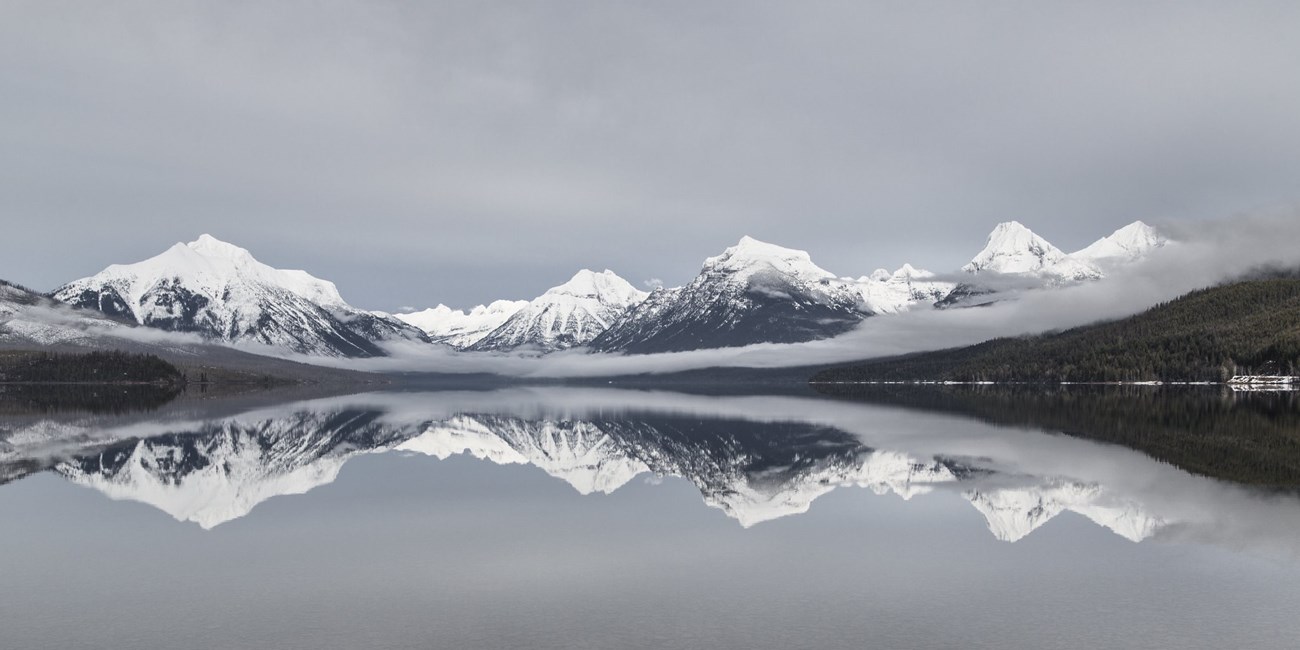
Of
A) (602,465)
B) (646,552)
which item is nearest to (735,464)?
(602,465)

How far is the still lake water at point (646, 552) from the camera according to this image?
23766 millimetres

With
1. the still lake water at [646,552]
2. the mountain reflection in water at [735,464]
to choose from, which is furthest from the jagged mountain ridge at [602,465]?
the still lake water at [646,552]

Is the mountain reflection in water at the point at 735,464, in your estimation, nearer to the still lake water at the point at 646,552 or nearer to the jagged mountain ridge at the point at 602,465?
the jagged mountain ridge at the point at 602,465

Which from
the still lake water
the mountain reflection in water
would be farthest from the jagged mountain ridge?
the still lake water

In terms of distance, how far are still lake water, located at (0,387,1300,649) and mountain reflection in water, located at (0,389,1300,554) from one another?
438 millimetres

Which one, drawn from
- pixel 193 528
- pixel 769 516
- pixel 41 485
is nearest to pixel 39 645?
pixel 193 528

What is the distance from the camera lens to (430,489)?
2124 inches

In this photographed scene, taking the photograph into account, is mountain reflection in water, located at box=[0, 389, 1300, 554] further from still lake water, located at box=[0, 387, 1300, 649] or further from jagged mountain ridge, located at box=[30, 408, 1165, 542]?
still lake water, located at box=[0, 387, 1300, 649]

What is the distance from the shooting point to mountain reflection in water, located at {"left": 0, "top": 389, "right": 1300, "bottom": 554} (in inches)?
1671

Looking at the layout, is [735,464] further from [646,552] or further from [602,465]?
[646,552]

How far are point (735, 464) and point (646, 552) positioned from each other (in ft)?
107

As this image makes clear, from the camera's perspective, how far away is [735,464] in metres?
66.2

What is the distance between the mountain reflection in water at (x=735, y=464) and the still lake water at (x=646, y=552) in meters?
0.44

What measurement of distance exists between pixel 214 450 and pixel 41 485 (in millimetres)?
23343
